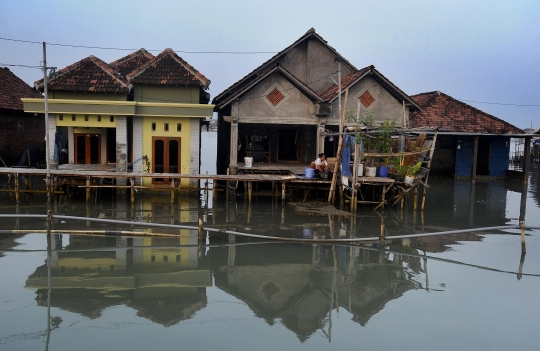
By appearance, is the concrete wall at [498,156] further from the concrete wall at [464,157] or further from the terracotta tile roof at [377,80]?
the terracotta tile roof at [377,80]

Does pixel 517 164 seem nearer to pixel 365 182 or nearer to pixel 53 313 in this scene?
pixel 365 182

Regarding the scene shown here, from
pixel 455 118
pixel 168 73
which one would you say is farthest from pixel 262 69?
pixel 455 118

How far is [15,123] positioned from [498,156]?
25882 millimetres

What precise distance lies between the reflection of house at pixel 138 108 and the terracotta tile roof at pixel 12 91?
7.27 meters

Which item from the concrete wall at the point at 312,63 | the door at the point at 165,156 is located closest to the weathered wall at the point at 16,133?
the door at the point at 165,156

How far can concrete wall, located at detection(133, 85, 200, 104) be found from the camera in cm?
1847

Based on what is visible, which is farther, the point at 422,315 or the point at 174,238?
the point at 174,238

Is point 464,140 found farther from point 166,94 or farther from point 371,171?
point 166,94

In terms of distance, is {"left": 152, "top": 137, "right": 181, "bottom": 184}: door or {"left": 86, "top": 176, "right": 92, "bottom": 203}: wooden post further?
{"left": 152, "top": 137, "right": 181, "bottom": 184}: door

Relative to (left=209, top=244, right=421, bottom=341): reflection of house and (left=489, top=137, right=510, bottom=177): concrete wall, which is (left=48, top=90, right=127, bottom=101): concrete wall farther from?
(left=489, top=137, right=510, bottom=177): concrete wall

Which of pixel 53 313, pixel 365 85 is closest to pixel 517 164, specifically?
pixel 365 85

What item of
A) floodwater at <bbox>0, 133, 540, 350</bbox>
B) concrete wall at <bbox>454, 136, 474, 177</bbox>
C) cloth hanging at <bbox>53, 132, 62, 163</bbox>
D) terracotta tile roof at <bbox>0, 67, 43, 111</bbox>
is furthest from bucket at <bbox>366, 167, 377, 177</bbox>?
terracotta tile roof at <bbox>0, 67, 43, 111</bbox>

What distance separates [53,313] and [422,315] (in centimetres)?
593

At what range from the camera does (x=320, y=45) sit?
2242 cm
